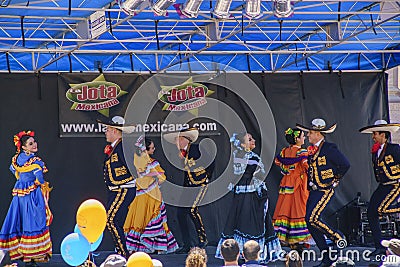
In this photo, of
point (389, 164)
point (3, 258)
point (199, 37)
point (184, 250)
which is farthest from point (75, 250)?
point (199, 37)

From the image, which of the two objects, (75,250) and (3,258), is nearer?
Answer: (3,258)

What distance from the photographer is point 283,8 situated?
7797 mm

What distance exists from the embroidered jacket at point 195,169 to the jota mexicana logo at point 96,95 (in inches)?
51.9

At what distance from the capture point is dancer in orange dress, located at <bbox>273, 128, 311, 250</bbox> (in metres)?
9.49

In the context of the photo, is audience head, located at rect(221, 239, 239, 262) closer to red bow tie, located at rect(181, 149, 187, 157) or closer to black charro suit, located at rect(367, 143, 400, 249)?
black charro suit, located at rect(367, 143, 400, 249)

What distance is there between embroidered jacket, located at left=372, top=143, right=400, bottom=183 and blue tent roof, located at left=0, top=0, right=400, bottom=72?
4.74ft

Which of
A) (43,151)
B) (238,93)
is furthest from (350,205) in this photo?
(43,151)

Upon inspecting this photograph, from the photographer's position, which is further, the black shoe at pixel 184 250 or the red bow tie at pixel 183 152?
the black shoe at pixel 184 250

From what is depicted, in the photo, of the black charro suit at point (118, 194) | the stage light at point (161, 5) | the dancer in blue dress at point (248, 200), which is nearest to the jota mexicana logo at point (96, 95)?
the black charro suit at point (118, 194)

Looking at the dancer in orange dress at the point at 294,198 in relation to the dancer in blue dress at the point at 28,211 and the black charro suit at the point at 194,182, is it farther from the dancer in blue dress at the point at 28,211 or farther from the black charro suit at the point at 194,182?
the dancer in blue dress at the point at 28,211

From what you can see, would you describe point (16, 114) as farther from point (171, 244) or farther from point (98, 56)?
point (171, 244)

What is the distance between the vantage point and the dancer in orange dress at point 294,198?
374 inches

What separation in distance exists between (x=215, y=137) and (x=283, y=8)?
396 cm

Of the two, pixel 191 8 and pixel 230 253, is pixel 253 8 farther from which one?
pixel 230 253
